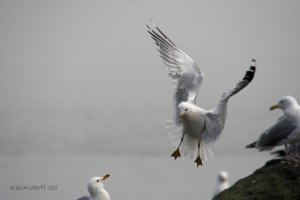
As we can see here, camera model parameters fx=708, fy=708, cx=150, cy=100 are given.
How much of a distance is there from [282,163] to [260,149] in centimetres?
95

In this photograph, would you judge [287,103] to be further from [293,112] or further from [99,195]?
[99,195]

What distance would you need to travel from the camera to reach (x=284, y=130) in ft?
33.3

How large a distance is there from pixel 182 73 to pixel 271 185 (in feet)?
14.2

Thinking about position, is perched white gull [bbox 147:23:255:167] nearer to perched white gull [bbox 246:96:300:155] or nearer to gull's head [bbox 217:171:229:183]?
perched white gull [bbox 246:96:300:155]

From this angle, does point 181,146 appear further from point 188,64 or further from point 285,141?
point 285,141

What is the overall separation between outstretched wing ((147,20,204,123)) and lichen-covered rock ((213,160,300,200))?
3.42 meters

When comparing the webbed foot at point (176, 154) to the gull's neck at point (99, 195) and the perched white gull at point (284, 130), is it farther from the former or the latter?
the perched white gull at point (284, 130)

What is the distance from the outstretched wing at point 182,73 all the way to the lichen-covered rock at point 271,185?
3415 mm

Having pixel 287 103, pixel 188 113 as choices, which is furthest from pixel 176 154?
pixel 287 103

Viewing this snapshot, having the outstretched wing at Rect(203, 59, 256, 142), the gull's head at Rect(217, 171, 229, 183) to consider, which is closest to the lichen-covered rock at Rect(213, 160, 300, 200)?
the outstretched wing at Rect(203, 59, 256, 142)

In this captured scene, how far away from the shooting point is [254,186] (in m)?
9.16

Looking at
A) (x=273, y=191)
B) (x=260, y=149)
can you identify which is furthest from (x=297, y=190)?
(x=260, y=149)

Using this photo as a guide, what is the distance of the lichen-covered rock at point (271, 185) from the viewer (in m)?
8.85

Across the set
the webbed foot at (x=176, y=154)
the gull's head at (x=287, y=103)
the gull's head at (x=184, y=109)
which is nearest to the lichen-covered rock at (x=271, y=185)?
the gull's head at (x=287, y=103)
